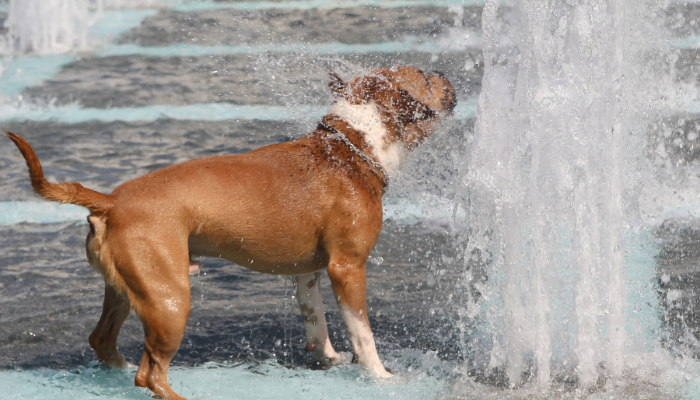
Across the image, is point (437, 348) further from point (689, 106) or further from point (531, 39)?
point (689, 106)

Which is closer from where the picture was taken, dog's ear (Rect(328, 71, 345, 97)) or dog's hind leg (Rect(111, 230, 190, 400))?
dog's hind leg (Rect(111, 230, 190, 400))

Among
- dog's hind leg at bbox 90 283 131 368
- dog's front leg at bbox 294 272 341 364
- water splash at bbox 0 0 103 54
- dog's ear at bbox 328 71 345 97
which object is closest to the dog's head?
dog's ear at bbox 328 71 345 97

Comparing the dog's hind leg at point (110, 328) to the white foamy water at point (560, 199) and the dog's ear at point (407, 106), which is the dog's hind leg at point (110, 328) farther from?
the white foamy water at point (560, 199)

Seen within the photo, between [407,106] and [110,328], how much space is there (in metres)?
1.51

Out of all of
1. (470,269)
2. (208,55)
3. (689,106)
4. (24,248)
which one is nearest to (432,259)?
(470,269)

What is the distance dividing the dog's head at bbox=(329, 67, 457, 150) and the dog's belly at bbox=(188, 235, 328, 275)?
0.55m

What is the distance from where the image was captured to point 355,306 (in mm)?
3021

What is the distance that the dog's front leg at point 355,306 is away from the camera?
3014mm

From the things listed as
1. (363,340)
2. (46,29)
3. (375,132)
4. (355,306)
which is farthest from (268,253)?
(46,29)

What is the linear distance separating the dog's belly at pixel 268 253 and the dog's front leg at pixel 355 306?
0.11 metres

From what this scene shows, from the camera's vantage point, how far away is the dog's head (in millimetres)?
3178

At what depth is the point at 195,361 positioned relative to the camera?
10.6 feet

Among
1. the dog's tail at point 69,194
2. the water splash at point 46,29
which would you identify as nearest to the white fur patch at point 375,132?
the dog's tail at point 69,194

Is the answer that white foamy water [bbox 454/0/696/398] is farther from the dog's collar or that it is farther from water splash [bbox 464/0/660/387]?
the dog's collar
